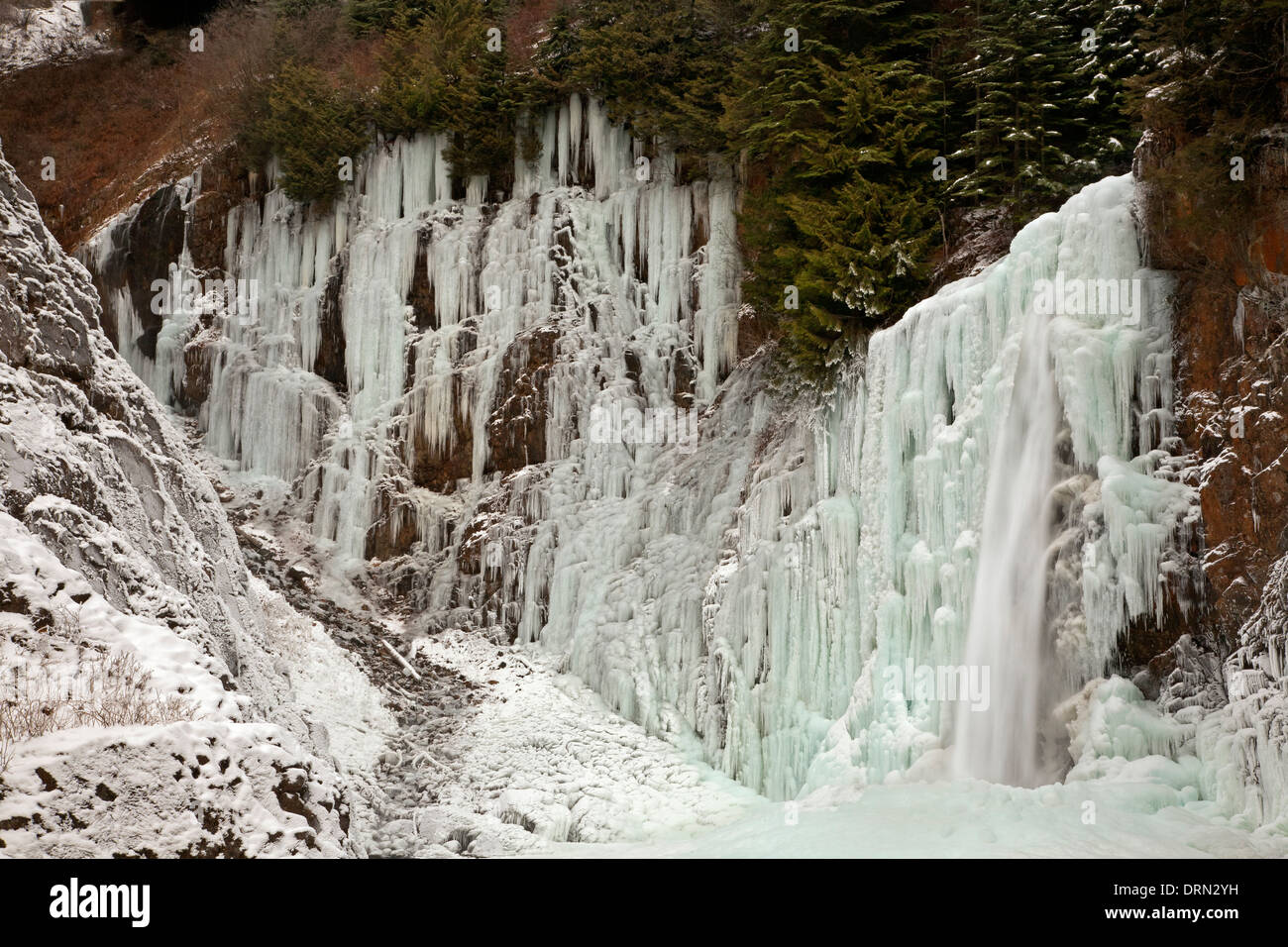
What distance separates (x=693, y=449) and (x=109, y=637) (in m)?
15.0

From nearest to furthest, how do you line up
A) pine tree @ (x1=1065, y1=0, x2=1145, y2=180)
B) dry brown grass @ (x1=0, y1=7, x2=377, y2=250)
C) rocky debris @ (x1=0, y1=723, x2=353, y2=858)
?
1. rocky debris @ (x1=0, y1=723, x2=353, y2=858)
2. pine tree @ (x1=1065, y1=0, x2=1145, y2=180)
3. dry brown grass @ (x1=0, y1=7, x2=377, y2=250)

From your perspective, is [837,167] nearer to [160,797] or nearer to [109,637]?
[109,637]

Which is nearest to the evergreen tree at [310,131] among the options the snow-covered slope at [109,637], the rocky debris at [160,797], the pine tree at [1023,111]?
the pine tree at [1023,111]

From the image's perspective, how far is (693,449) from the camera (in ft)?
75.0

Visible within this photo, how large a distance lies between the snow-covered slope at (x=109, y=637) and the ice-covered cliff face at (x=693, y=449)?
22.5 ft

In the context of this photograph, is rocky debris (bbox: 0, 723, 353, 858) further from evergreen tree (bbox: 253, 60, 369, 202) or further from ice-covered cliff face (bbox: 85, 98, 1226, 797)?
evergreen tree (bbox: 253, 60, 369, 202)

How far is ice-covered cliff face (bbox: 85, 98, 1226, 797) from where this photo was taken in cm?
1328

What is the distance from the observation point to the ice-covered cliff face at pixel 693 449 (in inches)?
523

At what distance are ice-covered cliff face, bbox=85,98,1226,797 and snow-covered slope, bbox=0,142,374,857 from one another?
22.5 ft

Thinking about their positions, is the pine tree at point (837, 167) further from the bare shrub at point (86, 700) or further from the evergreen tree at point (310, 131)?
the bare shrub at point (86, 700)

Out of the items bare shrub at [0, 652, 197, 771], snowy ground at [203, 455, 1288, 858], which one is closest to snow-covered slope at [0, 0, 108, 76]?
snowy ground at [203, 455, 1288, 858]

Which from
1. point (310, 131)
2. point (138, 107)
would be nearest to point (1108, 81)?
point (310, 131)

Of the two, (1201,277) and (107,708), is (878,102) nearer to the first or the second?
(1201,277)
